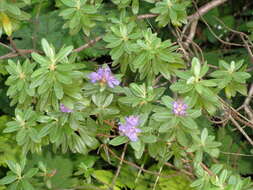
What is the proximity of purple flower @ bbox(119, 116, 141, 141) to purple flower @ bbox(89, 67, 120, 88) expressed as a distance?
0.19 m

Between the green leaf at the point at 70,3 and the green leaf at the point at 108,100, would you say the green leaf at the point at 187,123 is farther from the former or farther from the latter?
the green leaf at the point at 70,3

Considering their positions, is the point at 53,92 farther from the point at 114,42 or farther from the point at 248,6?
the point at 248,6

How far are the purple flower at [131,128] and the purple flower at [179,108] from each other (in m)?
0.17

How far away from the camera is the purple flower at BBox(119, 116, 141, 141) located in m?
1.92

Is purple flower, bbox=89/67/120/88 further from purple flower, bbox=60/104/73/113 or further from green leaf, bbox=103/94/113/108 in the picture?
purple flower, bbox=60/104/73/113

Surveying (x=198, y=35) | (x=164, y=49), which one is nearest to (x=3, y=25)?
(x=164, y=49)

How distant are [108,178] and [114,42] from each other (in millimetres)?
1203

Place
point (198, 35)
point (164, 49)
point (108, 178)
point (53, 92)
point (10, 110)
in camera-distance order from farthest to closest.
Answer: point (198, 35)
point (10, 110)
point (108, 178)
point (164, 49)
point (53, 92)

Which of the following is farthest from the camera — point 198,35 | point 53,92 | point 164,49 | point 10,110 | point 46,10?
point 198,35

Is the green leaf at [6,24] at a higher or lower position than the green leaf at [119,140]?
higher

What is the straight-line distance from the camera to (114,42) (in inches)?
82.6

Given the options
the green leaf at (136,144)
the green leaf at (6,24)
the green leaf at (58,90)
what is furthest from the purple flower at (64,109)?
the green leaf at (6,24)

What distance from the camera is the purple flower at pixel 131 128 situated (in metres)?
1.92

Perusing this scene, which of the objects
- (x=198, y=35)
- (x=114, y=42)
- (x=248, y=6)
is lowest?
(x=198, y=35)
